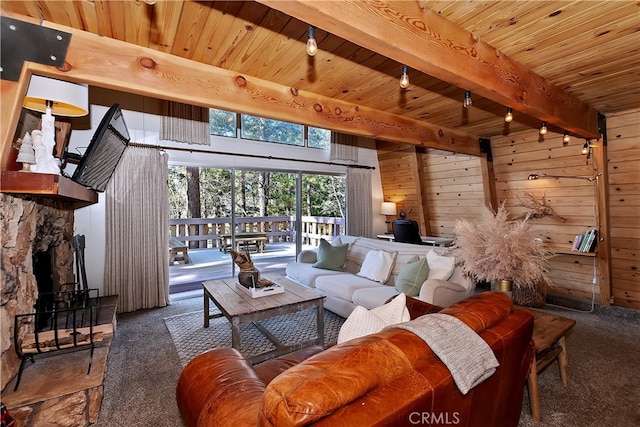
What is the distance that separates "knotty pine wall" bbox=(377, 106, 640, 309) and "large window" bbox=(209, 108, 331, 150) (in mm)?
1691

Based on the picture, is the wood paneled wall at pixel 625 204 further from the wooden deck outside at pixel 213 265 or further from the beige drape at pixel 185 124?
the beige drape at pixel 185 124

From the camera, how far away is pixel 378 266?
3.43 m

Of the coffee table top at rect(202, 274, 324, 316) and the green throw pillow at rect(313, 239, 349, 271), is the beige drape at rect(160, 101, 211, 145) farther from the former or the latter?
the green throw pillow at rect(313, 239, 349, 271)

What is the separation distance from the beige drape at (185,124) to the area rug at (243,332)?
94.5 inches

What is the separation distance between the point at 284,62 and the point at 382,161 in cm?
425

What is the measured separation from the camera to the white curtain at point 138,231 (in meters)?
3.71

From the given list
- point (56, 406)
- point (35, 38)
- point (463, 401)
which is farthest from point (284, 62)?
point (56, 406)

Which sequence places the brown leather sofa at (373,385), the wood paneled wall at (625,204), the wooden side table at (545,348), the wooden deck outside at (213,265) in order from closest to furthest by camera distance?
the brown leather sofa at (373,385) < the wooden side table at (545,348) < the wood paneled wall at (625,204) < the wooden deck outside at (213,265)

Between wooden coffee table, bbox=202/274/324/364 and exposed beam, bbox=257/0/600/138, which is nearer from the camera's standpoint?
exposed beam, bbox=257/0/600/138

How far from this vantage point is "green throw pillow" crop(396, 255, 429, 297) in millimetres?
2818

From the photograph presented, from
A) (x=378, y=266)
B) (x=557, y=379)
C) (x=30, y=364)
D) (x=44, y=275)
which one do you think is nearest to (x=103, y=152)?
(x=44, y=275)

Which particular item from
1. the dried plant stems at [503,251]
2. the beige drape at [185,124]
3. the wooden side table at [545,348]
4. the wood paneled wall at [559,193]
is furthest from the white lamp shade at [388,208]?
the dried plant stems at [503,251]

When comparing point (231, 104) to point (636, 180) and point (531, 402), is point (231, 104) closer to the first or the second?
point (531, 402)

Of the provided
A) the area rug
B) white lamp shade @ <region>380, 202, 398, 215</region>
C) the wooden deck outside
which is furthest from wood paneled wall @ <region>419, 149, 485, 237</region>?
the area rug
